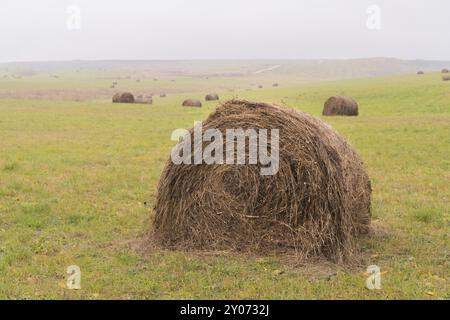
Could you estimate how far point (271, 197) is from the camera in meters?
8.27

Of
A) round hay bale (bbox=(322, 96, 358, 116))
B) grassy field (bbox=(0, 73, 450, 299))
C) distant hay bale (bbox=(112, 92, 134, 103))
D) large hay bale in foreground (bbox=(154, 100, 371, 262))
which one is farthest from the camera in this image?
distant hay bale (bbox=(112, 92, 134, 103))

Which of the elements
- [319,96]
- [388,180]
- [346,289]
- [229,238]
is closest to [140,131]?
[388,180]

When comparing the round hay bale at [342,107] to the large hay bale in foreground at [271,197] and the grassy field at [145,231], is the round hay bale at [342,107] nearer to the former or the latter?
the grassy field at [145,231]

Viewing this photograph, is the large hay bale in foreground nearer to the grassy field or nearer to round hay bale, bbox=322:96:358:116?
the grassy field

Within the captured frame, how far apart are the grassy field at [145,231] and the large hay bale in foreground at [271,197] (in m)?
0.35

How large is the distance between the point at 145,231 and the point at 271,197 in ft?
8.46

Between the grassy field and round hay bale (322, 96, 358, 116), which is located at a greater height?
round hay bale (322, 96, 358, 116)

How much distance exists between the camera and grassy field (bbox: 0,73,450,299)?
6.96 metres

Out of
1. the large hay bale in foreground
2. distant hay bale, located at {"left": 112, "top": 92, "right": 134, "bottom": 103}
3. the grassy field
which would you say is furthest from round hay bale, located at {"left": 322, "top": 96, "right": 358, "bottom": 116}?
the large hay bale in foreground

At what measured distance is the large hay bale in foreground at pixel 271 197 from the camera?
795cm

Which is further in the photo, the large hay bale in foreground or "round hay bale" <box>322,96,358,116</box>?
"round hay bale" <box>322,96,358,116</box>

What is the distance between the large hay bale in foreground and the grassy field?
0.35 meters

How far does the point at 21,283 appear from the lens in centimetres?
708
